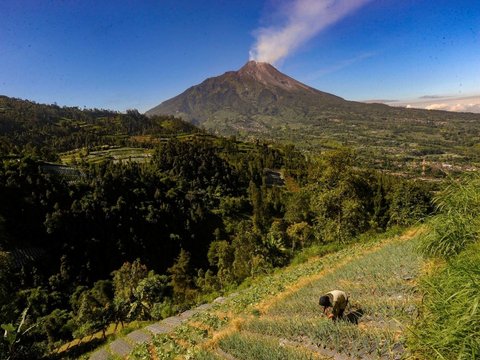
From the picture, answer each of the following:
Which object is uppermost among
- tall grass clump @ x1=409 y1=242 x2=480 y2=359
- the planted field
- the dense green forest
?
the planted field

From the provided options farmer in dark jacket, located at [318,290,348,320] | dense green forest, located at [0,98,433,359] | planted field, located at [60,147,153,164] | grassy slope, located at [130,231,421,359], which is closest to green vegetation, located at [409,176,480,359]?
grassy slope, located at [130,231,421,359]

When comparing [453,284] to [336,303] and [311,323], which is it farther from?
[311,323]

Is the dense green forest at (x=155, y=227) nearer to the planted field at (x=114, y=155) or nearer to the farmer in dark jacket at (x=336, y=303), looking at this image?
the planted field at (x=114, y=155)

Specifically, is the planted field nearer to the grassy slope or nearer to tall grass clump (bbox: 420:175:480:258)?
the grassy slope

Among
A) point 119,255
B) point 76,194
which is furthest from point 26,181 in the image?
point 119,255

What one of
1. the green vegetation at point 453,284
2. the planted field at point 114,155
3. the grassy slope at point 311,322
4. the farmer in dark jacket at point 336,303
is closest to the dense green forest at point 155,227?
the grassy slope at point 311,322

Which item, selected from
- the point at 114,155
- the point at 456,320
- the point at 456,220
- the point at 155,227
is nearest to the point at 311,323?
the point at 456,220

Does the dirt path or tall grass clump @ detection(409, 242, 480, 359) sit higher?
tall grass clump @ detection(409, 242, 480, 359)
